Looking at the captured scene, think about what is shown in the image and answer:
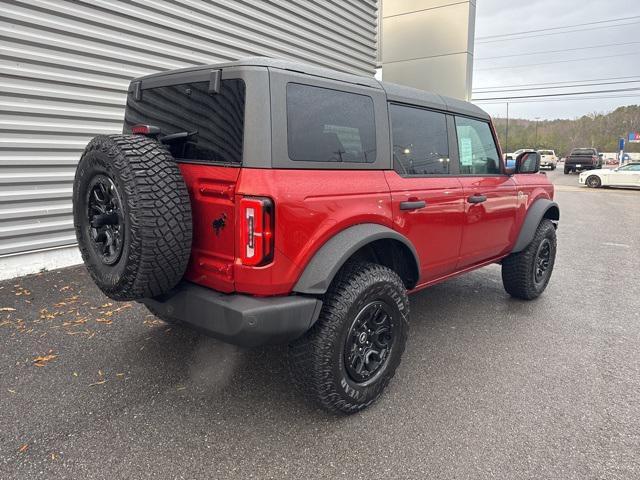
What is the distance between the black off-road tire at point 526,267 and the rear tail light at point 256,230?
10.2 feet

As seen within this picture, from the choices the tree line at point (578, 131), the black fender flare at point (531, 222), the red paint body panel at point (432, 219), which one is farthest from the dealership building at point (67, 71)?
the tree line at point (578, 131)

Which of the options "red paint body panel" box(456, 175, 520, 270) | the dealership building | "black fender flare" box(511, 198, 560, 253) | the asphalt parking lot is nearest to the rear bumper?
the asphalt parking lot

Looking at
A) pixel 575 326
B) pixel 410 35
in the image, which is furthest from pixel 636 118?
pixel 575 326

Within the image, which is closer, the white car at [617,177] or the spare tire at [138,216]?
the spare tire at [138,216]

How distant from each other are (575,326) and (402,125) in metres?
2.48

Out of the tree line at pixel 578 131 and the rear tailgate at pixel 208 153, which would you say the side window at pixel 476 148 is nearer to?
the rear tailgate at pixel 208 153

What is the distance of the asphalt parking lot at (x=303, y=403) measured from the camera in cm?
211

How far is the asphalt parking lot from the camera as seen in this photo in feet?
6.93

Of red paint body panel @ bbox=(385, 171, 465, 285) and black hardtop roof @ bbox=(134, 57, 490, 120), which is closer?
black hardtop roof @ bbox=(134, 57, 490, 120)

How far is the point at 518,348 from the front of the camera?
3.38m

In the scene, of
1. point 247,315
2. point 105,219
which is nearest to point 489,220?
point 247,315

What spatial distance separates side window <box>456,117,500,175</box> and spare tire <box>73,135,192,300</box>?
234 centimetres

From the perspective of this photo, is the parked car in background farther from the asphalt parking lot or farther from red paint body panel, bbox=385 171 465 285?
red paint body panel, bbox=385 171 465 285

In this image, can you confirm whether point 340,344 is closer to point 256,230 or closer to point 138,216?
point 256,230
